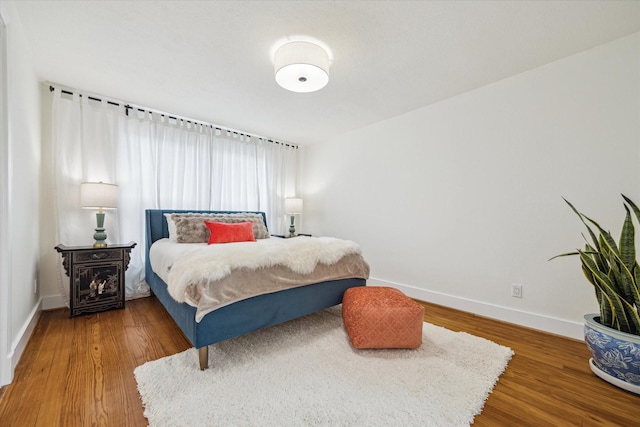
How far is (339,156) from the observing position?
14.3 ft

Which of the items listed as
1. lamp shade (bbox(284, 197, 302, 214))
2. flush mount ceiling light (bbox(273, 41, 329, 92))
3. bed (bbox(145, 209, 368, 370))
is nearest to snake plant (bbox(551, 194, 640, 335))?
bed (bbox(145, 209, 368, 370))

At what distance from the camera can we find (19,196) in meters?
1.89

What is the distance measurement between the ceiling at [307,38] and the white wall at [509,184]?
29cm

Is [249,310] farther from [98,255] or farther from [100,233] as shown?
[100,233]

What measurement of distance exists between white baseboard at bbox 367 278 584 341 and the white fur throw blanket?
1.26 metres

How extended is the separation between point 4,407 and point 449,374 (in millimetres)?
2451

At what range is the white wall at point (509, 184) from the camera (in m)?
2.09

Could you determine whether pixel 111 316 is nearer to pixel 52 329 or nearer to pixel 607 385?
pixel 52 329

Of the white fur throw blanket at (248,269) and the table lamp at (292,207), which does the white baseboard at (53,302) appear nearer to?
the white fur throw blanket at (248,269)

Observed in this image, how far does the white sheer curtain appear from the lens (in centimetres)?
284

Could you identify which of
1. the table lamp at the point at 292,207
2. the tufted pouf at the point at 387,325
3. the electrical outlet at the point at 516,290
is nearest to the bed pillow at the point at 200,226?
the table lamp at the point at 292,207

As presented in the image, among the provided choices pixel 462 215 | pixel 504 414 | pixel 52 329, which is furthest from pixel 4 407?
pixel 462 215

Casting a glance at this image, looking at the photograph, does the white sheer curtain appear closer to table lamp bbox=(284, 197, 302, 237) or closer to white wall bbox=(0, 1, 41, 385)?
white wall bbox=(0, 1, 41, 385)

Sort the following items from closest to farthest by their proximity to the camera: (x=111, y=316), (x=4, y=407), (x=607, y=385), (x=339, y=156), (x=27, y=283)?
(x=4, y=407) → (x=607, y=385) → (x=27, y=283) → (x=111, y=316) → (x=339, y=156)
